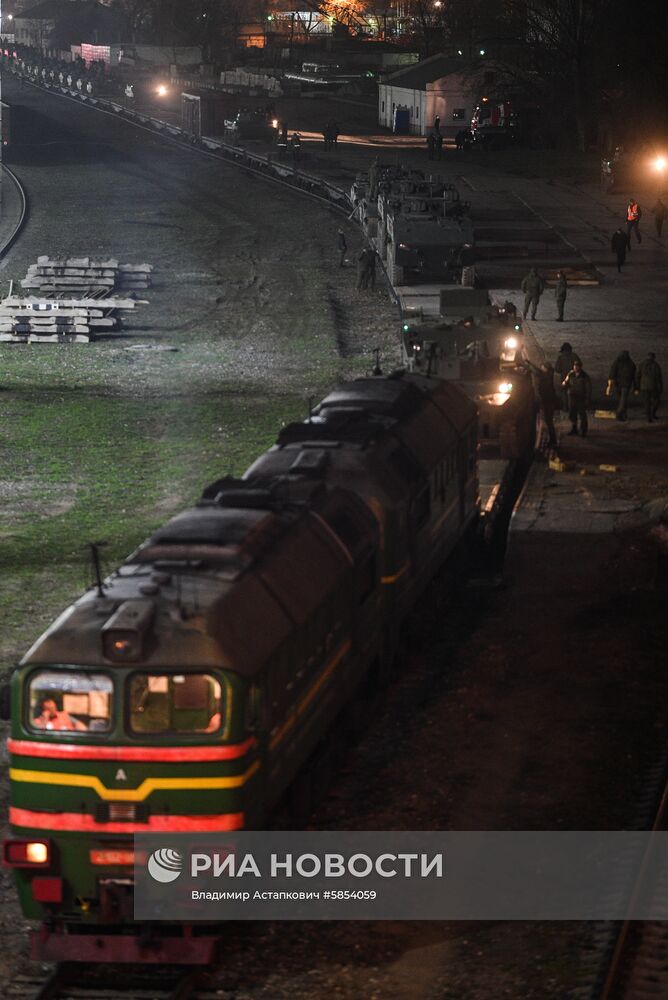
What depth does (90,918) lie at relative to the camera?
12805 mm

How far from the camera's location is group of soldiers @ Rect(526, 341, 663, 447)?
1252 inches

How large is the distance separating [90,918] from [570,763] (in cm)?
615

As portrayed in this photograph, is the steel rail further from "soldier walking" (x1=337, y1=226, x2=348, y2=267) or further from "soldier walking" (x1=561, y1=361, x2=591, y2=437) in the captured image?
"soldier walking" (x1=561, y1=361, x2=591, y2=437)

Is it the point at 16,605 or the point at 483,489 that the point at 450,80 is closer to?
the point at 483,489

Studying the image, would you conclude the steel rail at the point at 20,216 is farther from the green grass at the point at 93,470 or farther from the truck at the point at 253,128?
the green grass at the point at 93,470

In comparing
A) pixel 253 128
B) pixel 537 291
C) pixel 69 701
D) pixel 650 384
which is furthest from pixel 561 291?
pixel 253 128

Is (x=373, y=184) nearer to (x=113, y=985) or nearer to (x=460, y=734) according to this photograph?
(x=460, y=734)

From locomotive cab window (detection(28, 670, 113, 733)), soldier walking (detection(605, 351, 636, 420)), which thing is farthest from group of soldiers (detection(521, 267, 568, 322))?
locomotive cab window (detection(28, 670, 113, 733))

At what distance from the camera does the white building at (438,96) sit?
329ft

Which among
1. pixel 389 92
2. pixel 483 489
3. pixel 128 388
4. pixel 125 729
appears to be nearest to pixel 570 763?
pixel 125 729

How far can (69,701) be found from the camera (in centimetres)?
1258

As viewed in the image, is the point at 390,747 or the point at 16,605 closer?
the point at 390,747

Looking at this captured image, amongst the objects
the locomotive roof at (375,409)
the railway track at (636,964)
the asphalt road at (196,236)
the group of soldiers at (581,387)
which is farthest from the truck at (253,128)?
the railway track at (636,964)

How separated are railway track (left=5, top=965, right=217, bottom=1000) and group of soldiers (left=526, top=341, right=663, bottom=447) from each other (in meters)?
20.0
